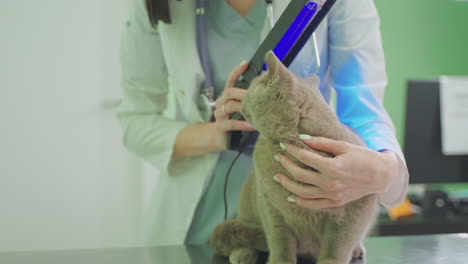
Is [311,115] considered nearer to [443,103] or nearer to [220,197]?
[220,197]

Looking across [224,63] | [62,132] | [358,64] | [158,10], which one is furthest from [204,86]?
[62,132]

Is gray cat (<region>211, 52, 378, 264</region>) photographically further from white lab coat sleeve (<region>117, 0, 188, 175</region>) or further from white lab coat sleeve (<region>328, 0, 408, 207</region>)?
white lab coat sleeve (<region>117, 0, 188, 175</region>)

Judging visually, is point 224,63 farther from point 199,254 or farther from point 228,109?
point 199,254

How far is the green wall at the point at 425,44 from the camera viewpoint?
7.14 feet

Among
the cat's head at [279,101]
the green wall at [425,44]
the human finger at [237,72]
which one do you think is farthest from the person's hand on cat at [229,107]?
the green wall at [425,44]

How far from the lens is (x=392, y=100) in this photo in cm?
224

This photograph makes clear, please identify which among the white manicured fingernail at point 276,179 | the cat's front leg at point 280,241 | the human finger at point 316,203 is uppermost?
the white manicured fingernail at point 276,179

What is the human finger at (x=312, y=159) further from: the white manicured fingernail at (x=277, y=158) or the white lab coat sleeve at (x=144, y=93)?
the white lab coat sleeve at (x=144, y=93)

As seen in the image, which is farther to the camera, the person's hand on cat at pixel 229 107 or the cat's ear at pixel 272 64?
the person's hand on cat at pixel 229 107

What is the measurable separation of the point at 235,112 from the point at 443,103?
107 centimetres

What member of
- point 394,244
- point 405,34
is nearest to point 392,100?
point 405,34

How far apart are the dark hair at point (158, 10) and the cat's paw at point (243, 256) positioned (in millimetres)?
464

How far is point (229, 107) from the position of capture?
761mm

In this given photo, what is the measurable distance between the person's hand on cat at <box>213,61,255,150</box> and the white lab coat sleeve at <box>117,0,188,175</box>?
0.51 ft
